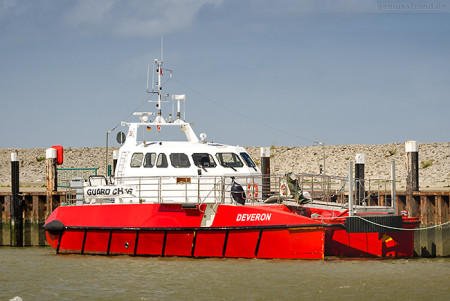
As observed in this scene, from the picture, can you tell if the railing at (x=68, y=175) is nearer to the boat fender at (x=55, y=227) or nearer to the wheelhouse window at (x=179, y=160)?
the boat fender at (x=55, y=227)

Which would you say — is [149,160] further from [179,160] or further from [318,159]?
[318,159]

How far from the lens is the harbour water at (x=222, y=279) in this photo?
35.6ft

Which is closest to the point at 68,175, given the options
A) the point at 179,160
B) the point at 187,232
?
the point at 179,160

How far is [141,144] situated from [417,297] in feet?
26.7

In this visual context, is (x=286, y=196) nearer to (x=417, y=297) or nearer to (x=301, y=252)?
(x=301, y=252)

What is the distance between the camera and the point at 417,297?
10602 mm

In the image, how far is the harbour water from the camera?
1085 cm

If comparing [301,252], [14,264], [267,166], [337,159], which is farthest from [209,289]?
[337,159]

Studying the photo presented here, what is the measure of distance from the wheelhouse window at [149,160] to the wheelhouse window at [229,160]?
1560 millimetres

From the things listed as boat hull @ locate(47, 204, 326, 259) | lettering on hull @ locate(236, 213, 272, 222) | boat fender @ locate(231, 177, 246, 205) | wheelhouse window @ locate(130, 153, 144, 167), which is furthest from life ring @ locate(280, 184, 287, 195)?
wheelhouse window @ locate(130, 153, 144, 167)

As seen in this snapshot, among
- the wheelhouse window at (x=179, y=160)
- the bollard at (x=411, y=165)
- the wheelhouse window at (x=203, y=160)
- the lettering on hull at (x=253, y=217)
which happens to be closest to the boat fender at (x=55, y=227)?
the wheelhouse window at (x=179, y=160)

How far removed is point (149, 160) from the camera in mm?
15633

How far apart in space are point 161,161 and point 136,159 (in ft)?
Answer: 2.28

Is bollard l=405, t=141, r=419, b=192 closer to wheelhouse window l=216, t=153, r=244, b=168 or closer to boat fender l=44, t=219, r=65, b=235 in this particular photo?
wheelhouse window l=216, t=153, r=244, b=168
